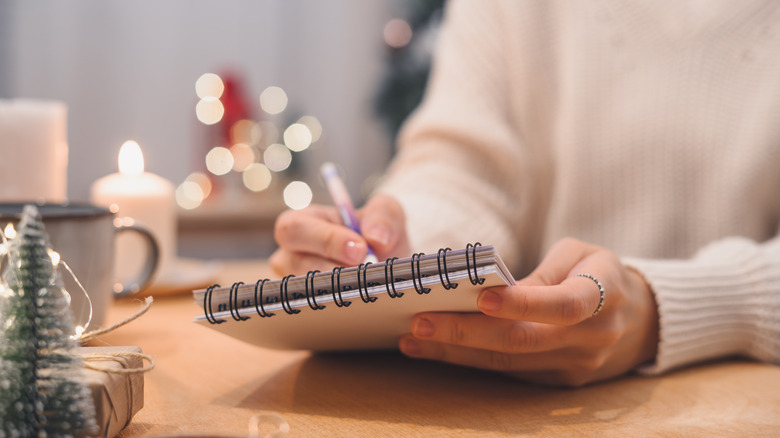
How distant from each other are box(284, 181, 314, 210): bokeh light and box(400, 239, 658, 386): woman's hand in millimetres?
1693

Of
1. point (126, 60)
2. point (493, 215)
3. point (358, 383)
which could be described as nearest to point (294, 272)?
point (358, 383)

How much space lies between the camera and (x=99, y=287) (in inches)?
16.6

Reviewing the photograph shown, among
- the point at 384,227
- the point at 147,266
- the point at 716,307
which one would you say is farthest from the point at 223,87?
the point at 716,307

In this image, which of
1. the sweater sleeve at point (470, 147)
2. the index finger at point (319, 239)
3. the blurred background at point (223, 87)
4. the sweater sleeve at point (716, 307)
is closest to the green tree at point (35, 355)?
the index finger at point (319, 239)

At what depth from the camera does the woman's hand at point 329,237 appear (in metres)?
0.46

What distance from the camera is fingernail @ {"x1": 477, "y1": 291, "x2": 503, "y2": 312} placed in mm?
317

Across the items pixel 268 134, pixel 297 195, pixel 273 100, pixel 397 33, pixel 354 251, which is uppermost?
pixel 397 33

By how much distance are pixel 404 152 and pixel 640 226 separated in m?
0.34

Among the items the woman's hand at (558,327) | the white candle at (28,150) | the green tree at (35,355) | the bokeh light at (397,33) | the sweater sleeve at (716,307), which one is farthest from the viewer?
the bokeh light at (397,33)

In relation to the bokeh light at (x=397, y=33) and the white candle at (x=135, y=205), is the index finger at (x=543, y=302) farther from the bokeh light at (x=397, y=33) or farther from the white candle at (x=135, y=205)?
the bokeh light at (x=397, y=33)

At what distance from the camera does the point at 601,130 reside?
0.81 m

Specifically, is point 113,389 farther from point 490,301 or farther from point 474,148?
point 474,148

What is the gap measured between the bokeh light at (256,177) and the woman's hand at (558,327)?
5.64ft

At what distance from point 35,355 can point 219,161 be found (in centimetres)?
190
